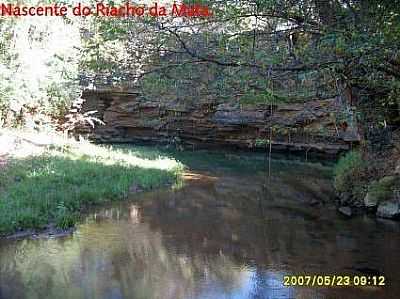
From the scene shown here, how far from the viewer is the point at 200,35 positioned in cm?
938

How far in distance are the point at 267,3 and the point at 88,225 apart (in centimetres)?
580

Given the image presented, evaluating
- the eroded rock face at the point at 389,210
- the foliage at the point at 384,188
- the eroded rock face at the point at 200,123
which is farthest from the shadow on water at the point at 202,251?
the eroded rock face at the point at 200,123

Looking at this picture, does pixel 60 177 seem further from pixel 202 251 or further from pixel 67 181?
pixel 202 251

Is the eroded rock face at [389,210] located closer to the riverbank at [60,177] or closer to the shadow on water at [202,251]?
the shadow on water at [202,251]

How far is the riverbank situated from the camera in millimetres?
10016

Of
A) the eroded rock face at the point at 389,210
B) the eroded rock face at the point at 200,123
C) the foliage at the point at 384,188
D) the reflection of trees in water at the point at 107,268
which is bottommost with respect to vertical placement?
the reflection of trees in water at the point at 107,268

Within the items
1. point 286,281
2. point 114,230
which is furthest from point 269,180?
point 286,281

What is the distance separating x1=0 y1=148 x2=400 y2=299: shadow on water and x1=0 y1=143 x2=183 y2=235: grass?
57cm

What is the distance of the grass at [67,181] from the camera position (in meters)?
10.0

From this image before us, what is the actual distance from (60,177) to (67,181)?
0.75 feet
